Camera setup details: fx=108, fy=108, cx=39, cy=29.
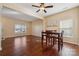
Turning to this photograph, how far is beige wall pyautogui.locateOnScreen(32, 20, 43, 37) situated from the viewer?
2037 mm

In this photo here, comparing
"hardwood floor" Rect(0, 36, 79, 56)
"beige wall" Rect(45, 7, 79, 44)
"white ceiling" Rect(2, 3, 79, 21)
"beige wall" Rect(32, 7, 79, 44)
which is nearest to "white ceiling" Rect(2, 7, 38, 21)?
"white ceiling" Rect(2, 3, 79, 21)

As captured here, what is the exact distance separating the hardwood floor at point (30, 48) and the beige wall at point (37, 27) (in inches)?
4.3

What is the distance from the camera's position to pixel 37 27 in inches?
80.9

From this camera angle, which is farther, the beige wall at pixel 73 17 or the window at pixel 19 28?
the window at pixel 19 28

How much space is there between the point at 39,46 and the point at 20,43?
0.38m

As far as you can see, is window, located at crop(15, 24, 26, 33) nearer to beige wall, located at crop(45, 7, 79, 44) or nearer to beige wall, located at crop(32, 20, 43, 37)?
beige wall, located at crop(32, 20, 43, 37)

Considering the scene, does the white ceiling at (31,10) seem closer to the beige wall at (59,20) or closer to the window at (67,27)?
the beige wall at (59,20)

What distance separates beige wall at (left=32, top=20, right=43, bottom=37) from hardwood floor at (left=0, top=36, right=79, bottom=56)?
109 mm

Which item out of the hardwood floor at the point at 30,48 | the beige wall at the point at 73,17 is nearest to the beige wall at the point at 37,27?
the hardwood floor at the point at 30,48

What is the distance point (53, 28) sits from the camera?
6.50 feet

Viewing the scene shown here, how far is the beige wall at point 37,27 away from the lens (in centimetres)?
204

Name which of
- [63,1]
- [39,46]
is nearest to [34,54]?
[39,46]

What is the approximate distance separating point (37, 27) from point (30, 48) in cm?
43

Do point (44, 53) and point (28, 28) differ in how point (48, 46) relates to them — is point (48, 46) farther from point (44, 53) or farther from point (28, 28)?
point (28, 28)
